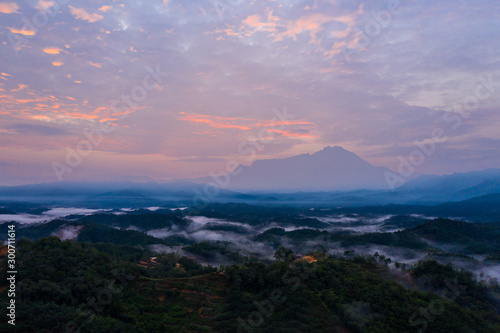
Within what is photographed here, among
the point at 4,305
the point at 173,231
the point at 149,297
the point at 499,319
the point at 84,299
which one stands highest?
the point at 4,305

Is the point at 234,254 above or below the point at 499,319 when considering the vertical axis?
below

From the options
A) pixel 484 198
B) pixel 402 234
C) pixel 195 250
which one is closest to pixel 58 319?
pixel 195 250

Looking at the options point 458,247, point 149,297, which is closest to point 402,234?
point 458,247

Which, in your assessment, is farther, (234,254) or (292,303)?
(234,254)

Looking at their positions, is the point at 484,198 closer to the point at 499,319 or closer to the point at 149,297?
the point at 499,319

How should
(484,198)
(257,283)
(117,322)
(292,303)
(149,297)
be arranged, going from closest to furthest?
(117,322) → (292,303) → (149,297) → (257,283) → (484,198)

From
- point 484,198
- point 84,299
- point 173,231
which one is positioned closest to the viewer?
point 84,299
